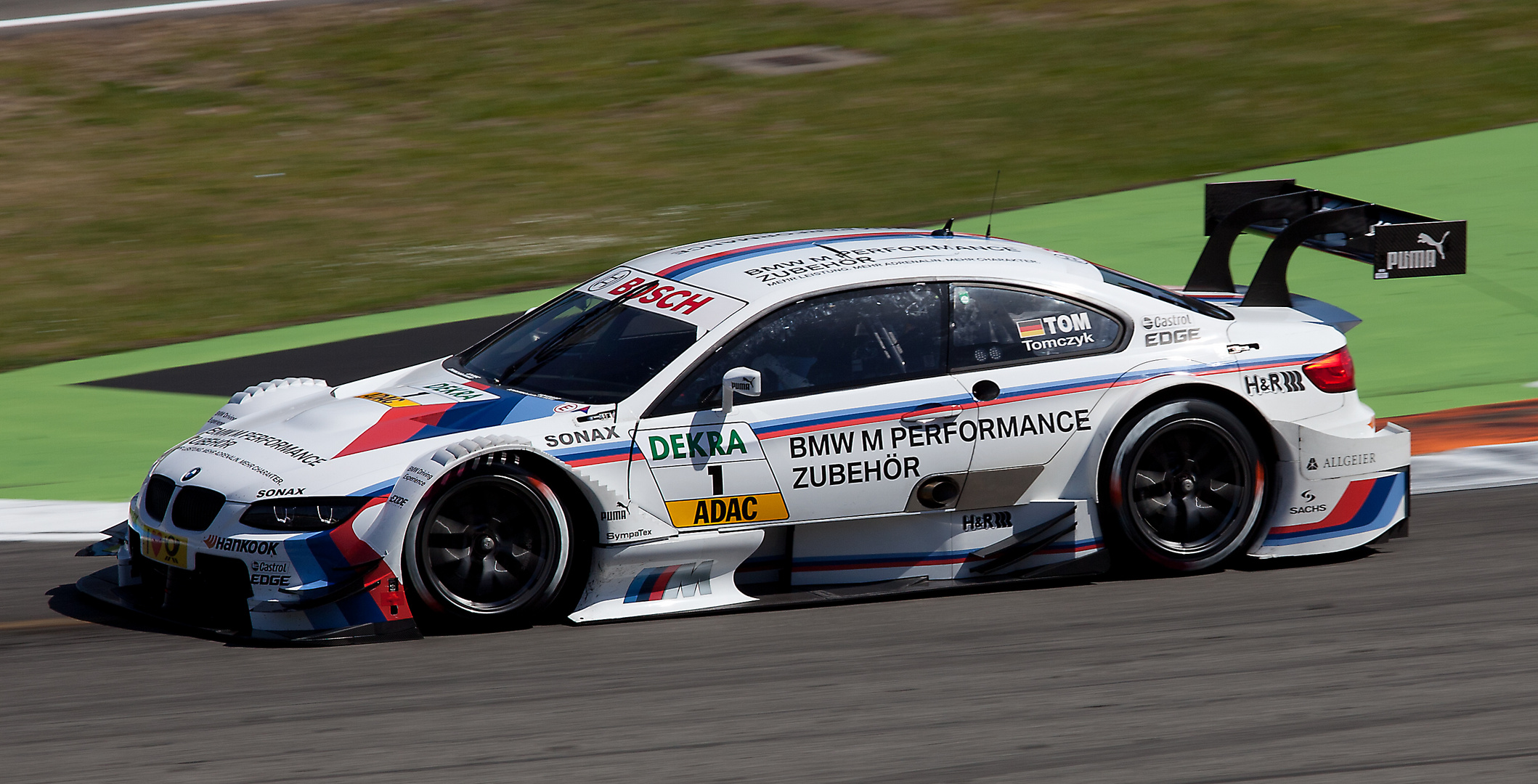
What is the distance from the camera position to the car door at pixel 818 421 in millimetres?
5812

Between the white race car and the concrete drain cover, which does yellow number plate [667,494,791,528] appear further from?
the concrete drain cover

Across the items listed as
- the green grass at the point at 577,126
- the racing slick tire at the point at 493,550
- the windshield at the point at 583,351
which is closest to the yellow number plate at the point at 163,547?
the racing slick tire at the point at 493,550

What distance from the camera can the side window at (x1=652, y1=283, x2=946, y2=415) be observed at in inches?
234

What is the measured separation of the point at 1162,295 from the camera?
6645 mm

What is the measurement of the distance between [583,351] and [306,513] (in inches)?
50.4

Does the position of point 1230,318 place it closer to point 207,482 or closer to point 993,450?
point 993,450

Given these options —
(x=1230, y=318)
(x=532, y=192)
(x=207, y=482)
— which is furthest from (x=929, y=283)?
(x=532, y=192)

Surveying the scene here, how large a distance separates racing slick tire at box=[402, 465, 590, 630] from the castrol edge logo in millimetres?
923

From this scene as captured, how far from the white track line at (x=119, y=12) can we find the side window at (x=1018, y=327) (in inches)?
746

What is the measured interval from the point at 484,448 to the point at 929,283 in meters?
1.88

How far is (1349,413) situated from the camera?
6605 mm

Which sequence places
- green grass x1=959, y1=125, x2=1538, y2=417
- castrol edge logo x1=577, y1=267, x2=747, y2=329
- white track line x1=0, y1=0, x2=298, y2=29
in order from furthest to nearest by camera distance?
white track line x1=0, y1=0, x2=298, y2=29 → green grass x1=959, y1=125, x2=1538, y2=417 → castrol edge logo x1=577, y1=267, x2=747, y2=329

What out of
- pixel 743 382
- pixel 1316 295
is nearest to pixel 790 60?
pixel 1316 295

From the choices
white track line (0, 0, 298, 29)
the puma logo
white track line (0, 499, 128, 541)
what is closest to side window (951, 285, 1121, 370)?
the puma logo
